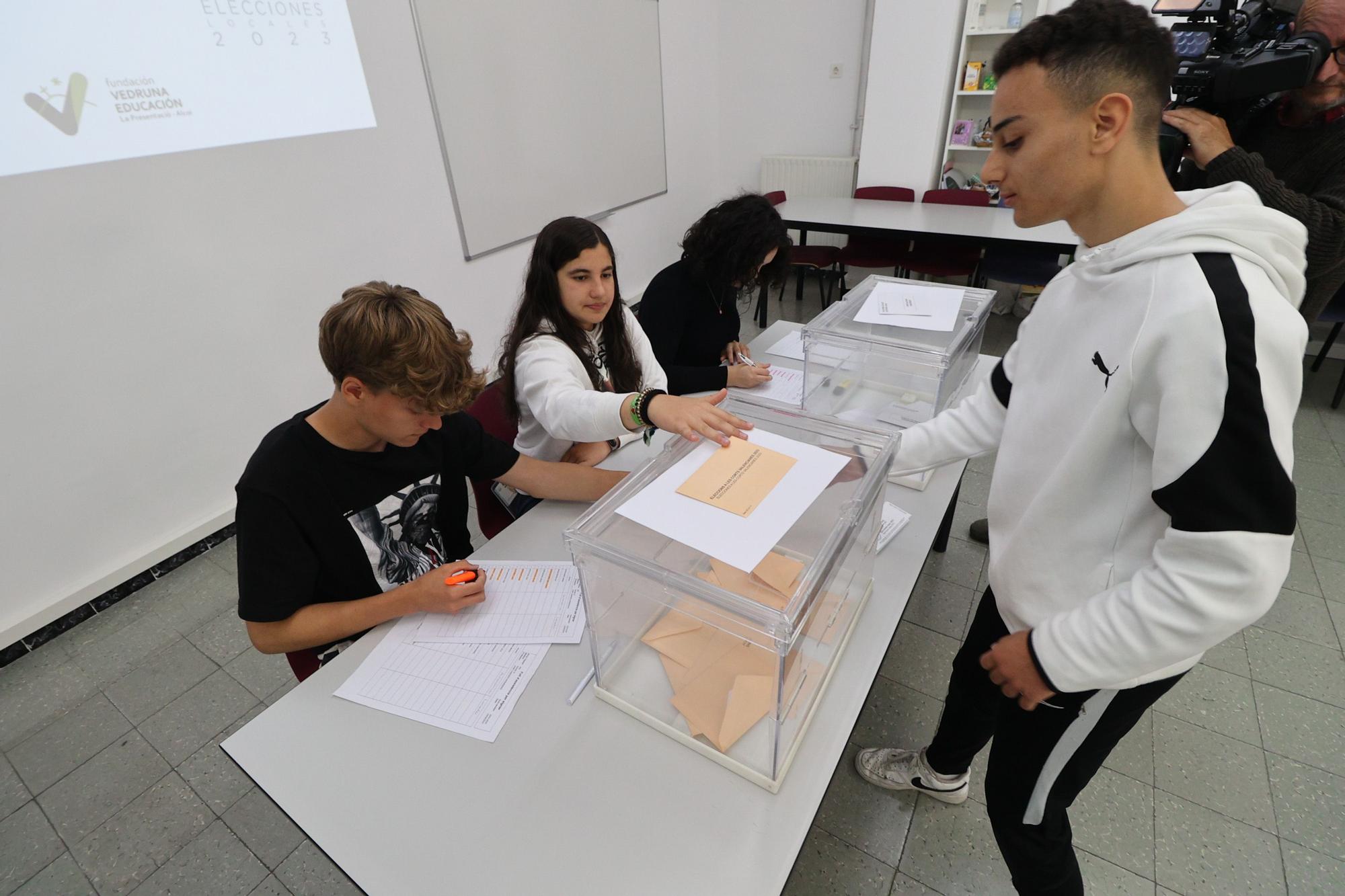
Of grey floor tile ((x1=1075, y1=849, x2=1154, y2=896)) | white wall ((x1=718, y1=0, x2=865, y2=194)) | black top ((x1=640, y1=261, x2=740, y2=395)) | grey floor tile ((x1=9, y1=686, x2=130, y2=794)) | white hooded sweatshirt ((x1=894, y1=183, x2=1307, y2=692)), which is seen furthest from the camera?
white wall ((x1=718, y1=0, x2=865, y2=194))

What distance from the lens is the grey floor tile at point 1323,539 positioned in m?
2.12

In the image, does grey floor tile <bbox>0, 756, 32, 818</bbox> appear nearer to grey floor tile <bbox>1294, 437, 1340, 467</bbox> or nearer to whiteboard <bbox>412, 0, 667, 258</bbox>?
whiteboard <bbox>412, 0, 667, 258</bbox>

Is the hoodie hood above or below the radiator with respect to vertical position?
above

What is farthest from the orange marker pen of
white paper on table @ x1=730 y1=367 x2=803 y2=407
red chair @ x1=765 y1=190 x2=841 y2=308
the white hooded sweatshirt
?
red chair @ x1=765 y1=190 x2=841 y2=308

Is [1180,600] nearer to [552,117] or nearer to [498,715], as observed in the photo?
[498,715]

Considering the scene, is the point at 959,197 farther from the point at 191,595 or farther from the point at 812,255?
the point at 191,595

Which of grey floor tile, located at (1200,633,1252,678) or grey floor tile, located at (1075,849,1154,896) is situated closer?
grey floor tile, located at (1075,849,1154,896)

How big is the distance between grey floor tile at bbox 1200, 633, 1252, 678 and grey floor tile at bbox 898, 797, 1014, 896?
93 centimetres

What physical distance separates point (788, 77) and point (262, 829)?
5352 millimetres

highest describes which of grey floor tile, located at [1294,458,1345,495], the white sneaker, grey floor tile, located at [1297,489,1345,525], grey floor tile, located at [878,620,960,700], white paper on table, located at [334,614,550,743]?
white paper on table, located at [334,614,550,743]

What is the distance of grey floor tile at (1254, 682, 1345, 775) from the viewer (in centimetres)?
153

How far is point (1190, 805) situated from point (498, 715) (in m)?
1.63

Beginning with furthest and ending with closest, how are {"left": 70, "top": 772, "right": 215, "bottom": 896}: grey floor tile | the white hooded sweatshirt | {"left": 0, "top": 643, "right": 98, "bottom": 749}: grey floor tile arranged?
{"left": 0, "top": 643, "right": 98, "bottom": 749}: grey floor tile → {"left": 70, "top": 772, "right": 215, "bottom": 896}: grey floor tile → the white hooded sweatshirt

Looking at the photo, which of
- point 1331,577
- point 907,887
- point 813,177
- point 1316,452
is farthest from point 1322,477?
point 813,177
